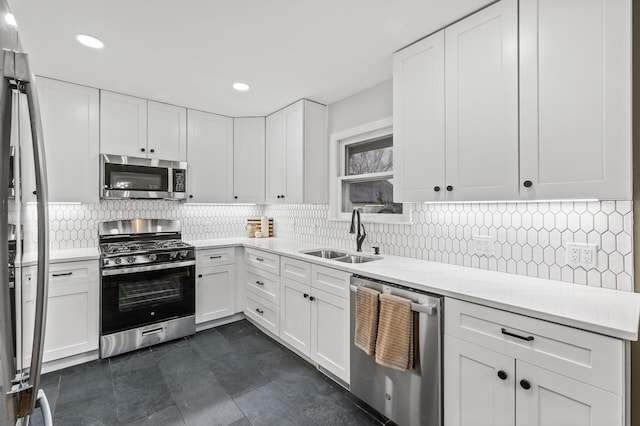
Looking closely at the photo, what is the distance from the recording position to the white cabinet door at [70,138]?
105 inches

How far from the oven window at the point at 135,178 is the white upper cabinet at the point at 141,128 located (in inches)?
5.7

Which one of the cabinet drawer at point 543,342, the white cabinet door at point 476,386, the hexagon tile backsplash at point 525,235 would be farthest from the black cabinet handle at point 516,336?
the hexagon tile backsplash at point 525,235

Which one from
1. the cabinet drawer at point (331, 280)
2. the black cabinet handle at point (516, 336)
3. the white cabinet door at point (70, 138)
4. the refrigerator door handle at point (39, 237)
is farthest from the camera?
the white cabinet door at point (70, 138)

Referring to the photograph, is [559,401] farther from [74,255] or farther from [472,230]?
[74,255]

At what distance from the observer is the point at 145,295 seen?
2.86 meters

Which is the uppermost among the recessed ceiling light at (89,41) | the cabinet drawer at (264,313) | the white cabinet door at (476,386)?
the recessed ceiling light at (89,41)

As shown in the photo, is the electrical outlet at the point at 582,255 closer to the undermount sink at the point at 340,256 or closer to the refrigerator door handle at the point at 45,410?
the undermount sink at the point at 340,256

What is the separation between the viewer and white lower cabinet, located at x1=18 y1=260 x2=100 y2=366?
2.49 metres

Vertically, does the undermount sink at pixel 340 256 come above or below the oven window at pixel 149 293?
above

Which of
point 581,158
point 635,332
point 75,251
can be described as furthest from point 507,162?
point 75,251

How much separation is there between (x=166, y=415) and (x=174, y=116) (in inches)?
111

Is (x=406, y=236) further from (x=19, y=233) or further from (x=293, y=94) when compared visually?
(x=19, y=233)

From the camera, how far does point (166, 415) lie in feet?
6.45

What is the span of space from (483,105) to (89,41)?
2577 mm
